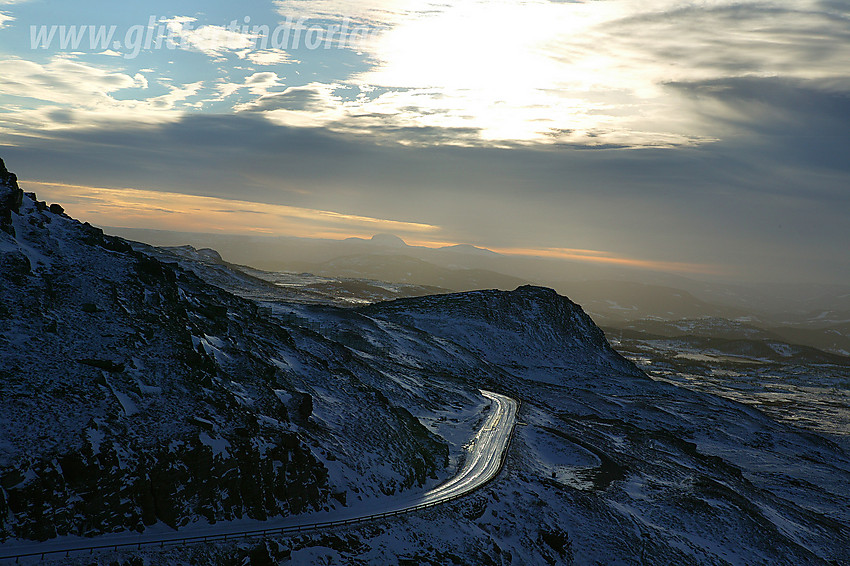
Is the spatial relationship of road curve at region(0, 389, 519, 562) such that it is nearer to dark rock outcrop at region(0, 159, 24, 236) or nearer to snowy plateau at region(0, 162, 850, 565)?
snowy plateau at region(0, 162, 850, 565)

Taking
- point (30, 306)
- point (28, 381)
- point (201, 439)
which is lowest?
point (201, 439)

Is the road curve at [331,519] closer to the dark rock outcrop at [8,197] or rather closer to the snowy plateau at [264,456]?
the snowy plateau at [264,456]

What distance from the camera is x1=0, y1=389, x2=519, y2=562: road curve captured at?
29359 mm

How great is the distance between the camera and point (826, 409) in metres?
167

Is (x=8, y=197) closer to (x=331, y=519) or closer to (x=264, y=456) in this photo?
(x=264, y=456)

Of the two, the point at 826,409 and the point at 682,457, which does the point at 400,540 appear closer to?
the point at 682,457

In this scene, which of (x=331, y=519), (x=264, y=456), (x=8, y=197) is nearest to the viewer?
(x=331, y=519)

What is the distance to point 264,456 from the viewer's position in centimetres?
4056

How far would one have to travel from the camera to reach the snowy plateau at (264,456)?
33438 mm

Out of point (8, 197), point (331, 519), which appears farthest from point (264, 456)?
point (8, 197)

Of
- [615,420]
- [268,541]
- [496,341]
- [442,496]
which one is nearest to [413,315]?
[496,341]

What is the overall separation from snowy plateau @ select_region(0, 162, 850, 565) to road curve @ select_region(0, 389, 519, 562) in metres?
0.36

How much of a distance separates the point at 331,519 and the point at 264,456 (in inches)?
278

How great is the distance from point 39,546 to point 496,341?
12325 cm
